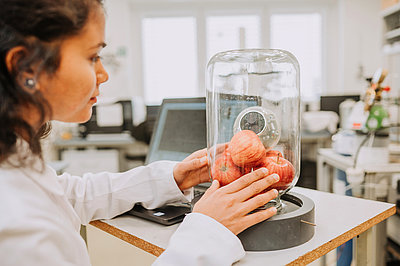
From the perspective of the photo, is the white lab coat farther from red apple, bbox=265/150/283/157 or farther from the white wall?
the white wall

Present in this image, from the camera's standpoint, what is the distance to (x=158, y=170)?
2.85 ft

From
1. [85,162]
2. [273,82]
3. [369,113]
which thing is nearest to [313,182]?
[369,113]

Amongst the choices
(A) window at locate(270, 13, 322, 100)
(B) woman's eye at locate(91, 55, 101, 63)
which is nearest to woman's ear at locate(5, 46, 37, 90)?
(B) woman's eye at locate(91, 55, 101, 63)

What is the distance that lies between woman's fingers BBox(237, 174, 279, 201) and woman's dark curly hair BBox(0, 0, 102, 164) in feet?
1.12

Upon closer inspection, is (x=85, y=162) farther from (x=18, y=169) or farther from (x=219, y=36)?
(x=18, y=169)

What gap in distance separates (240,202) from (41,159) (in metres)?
0.33

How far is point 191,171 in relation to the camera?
866 millimetres

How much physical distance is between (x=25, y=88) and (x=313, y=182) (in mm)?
3553

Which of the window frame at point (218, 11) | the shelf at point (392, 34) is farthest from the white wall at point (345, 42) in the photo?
the shelf at point (392, 34)

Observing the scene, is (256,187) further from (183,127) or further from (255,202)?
(183,127)

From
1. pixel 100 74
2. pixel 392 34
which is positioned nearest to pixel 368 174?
pixel 100 74

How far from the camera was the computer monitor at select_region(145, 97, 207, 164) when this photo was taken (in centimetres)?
105

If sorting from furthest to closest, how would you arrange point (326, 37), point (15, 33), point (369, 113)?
point (326, 37) → point (369, 113) → point (15, 33)

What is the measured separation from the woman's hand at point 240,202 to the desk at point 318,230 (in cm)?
7
